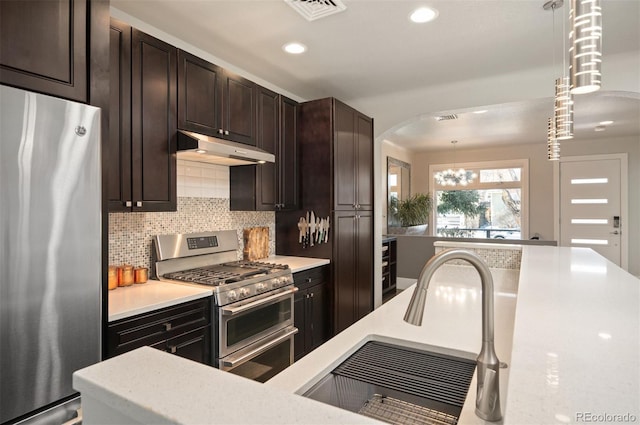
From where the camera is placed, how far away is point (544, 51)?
288cm

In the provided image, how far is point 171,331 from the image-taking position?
2021 millimetres

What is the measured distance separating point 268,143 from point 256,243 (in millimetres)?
912

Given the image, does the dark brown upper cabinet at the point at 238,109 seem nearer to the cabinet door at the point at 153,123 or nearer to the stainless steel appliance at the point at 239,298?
the cabinet door at the point at 153,123

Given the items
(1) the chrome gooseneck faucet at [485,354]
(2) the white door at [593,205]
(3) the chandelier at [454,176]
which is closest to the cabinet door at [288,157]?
(1) the chrome gooseneck faucet at [485,354]

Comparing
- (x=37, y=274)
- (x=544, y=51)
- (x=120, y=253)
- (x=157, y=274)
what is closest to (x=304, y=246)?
(x=157, y=274)

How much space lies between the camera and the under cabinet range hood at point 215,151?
2342mm

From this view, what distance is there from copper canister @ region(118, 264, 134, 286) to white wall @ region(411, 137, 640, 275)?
6986 mm

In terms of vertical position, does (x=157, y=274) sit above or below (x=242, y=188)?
below

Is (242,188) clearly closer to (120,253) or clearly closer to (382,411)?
(120,253)

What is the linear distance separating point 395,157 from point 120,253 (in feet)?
19.2

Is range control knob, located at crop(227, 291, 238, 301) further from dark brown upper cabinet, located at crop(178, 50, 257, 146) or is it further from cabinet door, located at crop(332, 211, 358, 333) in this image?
cabinet door, located at crop(332, 211, 358, 333)

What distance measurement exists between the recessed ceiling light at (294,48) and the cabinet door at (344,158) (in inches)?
27.5

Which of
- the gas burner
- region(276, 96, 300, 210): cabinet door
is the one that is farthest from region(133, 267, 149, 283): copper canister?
region(276, 96, 300, 210): cabinet door

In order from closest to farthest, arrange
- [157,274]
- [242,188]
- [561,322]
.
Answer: [561,322], [157,274], [242,188]
